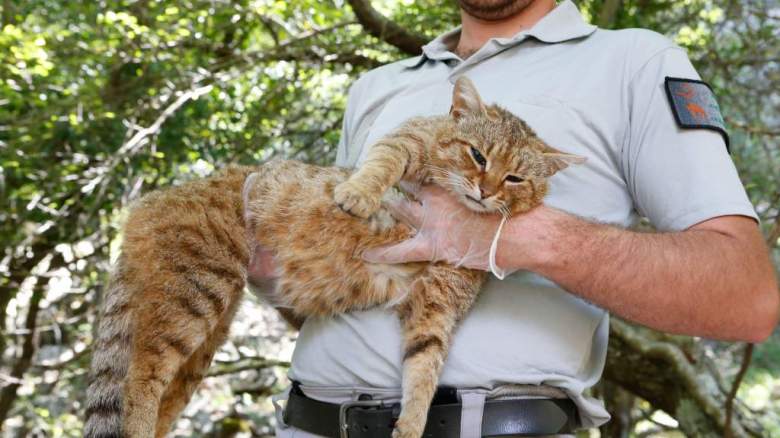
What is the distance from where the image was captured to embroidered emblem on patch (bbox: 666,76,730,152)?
7.61ft

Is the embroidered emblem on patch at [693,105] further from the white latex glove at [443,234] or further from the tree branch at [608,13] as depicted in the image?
the tree branch at [608,13]

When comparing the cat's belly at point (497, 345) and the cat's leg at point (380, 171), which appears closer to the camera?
the cat's belly at point (497, 345)

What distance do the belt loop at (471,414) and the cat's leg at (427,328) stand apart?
129 mm

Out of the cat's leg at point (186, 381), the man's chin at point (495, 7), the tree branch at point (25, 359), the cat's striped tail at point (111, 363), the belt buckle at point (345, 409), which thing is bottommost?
the tree branch at point (25, 359)

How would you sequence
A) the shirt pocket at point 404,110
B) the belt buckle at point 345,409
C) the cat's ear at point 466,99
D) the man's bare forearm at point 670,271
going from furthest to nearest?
the shirt pocket at point 404,110 → the cat's ear at point 466,99 → the belt buckle at point 345,409 → the man's bare forearm at point 670,271

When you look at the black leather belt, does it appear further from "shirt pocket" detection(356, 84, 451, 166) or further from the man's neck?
the man's neck

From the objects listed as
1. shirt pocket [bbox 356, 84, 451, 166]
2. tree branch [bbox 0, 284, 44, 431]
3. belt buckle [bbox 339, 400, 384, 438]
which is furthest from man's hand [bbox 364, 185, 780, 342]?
tree branch [bbox 0, 284, 44, 431]

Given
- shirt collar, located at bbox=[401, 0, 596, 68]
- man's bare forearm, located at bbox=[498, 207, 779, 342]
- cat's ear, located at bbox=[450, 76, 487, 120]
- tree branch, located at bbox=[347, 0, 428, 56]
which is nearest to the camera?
man's bare forearm, located at bbox=[498, 207, 779, 342]

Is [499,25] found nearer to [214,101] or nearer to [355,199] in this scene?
[355,199]

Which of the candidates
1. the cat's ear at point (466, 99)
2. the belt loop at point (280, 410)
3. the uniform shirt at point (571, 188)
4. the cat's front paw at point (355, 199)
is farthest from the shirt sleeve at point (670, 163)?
the belt loop at point (280, 410)

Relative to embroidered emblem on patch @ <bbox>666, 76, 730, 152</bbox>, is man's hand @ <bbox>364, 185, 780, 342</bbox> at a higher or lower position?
lower

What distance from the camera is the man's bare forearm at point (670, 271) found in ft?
7.10

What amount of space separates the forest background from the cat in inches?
107

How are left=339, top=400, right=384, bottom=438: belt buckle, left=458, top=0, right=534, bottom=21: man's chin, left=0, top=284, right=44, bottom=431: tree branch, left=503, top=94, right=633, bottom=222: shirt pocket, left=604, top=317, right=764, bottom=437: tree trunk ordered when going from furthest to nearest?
left=0, top=284, right=44, bottom=431: tree branch < left=604, top=317, right=764, bottom=437: tree trunk < left=458, top=0, right=534, bottom=21: man's chin < left=503, top=94, right=633, bottom=222: shirt pocket < left=339, top=400, right=384, bottom=438: belt buckle
